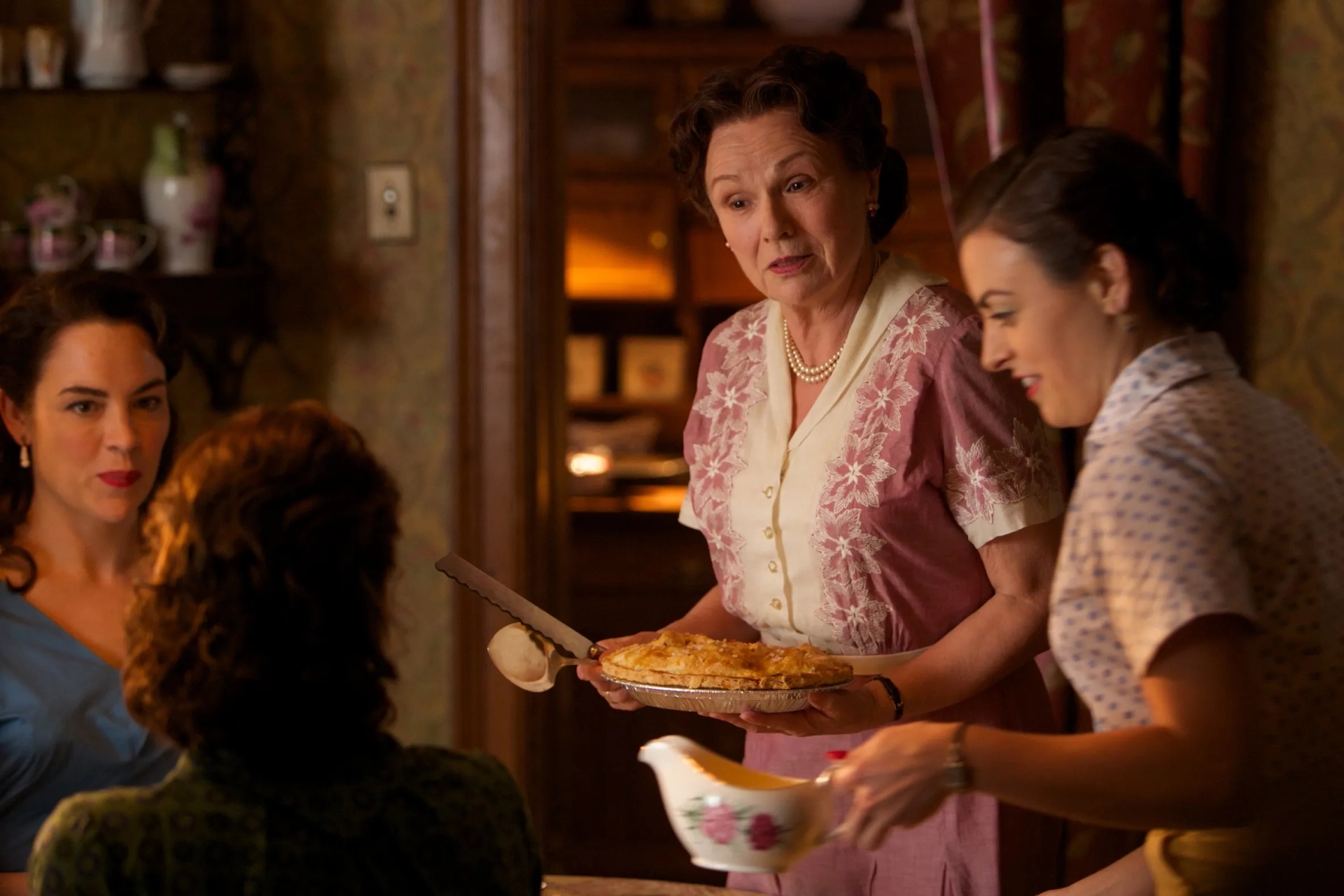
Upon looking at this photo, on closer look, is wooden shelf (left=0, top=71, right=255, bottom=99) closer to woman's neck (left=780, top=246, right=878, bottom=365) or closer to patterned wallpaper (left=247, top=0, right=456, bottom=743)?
patterned wallpaper (left=247, top=0, right=456, bottom=743)

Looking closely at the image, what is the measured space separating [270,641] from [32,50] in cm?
189

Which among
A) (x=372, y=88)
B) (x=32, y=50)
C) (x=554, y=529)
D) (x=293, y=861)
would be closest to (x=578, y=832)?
(x=554, y=529)

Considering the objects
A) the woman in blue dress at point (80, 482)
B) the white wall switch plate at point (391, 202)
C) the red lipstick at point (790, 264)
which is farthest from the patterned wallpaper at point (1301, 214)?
the woman in blue dress at point (80, 482)

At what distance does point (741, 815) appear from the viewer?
112 centimetres

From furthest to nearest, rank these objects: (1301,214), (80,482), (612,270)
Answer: (612,270) → (1301,214) → (80,482)

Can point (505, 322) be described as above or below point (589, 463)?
above

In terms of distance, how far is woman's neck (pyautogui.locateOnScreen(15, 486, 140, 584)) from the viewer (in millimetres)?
1718

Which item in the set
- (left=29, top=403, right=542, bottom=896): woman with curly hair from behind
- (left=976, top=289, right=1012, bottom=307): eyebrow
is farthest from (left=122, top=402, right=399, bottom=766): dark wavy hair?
(left=976, top=289, right=1012, bottom=307): eyebrow

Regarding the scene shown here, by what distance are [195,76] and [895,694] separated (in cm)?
174

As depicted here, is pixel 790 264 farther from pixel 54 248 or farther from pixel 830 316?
pixel 54 248

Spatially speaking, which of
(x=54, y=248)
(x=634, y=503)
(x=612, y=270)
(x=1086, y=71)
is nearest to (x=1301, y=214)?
(x=1086, y=71)

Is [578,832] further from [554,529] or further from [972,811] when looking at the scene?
[972,811]

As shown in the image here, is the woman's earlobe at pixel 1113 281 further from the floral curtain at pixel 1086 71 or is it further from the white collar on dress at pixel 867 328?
the floral curtain at pixel 1086 71

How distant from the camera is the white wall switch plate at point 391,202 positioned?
2691mm
